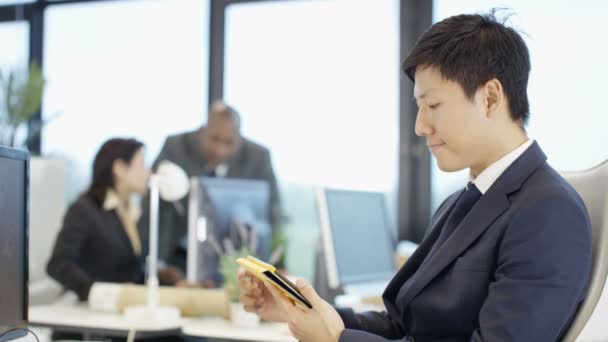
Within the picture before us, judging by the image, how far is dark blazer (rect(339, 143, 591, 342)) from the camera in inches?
47.7

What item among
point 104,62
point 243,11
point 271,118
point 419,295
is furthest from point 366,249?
point 104,62

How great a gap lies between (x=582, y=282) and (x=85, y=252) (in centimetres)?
266

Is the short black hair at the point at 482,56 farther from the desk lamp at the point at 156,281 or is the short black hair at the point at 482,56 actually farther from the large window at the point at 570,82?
the large window at the point at 570,82

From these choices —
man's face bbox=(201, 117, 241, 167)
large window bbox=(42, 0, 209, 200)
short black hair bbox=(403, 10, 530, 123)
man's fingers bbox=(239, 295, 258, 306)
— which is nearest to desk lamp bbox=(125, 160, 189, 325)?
man's fingers bbox=(239, 295, 258, 306)

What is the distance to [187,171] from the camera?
4.54 meters

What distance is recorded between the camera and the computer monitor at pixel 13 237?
1.44m

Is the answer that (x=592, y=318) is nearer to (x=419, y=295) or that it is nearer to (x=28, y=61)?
(x=419, y=295)

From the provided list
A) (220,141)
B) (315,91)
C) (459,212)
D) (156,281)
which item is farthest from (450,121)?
(315,91)

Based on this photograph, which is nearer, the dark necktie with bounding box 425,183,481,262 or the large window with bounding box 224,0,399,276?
the dark necktie with bounding box 425,183,481,262

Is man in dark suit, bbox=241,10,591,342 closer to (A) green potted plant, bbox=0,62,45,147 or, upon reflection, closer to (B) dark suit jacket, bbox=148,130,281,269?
(B) dark suit jacket, bbox=148,130,281,269

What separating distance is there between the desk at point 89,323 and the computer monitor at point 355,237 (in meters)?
0.57

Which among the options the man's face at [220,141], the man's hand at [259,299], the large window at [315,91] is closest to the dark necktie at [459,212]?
the man's hand at [259,299]

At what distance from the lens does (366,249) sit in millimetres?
2604

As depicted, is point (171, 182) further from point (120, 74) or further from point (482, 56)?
point (120, 74)
